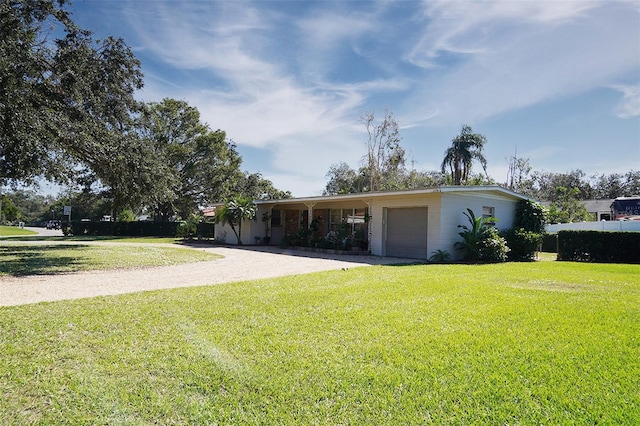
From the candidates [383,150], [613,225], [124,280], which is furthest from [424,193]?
[383,150]

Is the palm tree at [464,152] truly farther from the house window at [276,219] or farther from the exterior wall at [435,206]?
the house window at [276,219]

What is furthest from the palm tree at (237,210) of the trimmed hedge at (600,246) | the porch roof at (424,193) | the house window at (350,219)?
the trimmed hedge at (600,246)

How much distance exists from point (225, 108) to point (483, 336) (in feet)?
49.3

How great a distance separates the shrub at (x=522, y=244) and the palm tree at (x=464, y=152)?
53.5ft

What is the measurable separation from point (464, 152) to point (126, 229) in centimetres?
2974

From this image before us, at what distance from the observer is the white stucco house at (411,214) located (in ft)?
45.7

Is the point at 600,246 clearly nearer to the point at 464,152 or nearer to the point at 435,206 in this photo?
the point at 435,206

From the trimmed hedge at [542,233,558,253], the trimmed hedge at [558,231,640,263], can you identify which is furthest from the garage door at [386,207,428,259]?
the trimmed hedge at [542,233,558,253]

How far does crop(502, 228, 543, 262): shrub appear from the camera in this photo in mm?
14400

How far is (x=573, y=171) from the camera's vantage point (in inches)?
1949

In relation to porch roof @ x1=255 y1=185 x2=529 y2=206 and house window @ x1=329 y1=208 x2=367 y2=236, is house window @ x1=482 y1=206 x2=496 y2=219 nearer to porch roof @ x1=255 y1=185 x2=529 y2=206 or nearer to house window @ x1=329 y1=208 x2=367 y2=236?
porch roof @ x1=255 y1=185 x2=529 y2=206

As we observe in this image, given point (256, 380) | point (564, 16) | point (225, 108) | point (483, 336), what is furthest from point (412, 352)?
point (225, 108)

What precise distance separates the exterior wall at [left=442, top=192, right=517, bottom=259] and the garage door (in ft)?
3.08

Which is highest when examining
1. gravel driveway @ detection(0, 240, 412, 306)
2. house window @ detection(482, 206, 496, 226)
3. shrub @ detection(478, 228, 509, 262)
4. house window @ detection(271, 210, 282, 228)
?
house window @ detection(482, 206, 496, 226)
